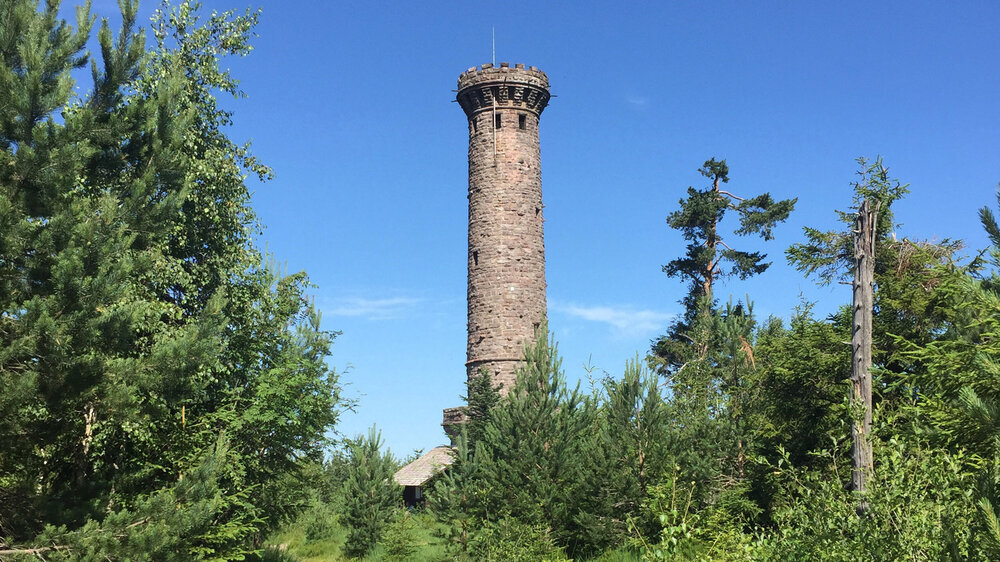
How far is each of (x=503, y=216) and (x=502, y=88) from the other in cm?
544

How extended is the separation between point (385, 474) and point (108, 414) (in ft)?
51.1

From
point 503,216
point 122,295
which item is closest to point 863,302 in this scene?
point 122,295

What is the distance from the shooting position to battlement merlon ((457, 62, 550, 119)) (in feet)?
111

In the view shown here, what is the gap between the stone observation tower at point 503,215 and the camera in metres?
32.5

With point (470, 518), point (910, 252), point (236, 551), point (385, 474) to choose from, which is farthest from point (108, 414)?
point (910, 252)

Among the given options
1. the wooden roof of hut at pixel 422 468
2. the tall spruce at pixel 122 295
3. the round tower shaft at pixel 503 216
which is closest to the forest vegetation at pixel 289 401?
the tall spruce at pixel 122 295

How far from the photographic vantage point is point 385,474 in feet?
87.3

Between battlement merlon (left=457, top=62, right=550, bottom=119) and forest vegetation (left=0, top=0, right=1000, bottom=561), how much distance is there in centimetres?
1252

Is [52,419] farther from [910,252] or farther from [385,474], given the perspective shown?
[910,252]

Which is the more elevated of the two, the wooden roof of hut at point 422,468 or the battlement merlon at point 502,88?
the battlement merlon at point 502,88

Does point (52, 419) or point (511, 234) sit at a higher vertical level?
point (511, 234)

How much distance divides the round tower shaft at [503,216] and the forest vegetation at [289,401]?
368 centimetres

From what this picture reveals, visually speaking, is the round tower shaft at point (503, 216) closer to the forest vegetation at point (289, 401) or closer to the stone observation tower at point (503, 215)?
the stone observation tower at point (503, 215)

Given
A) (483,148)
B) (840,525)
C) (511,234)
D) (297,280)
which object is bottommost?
(840,525)
